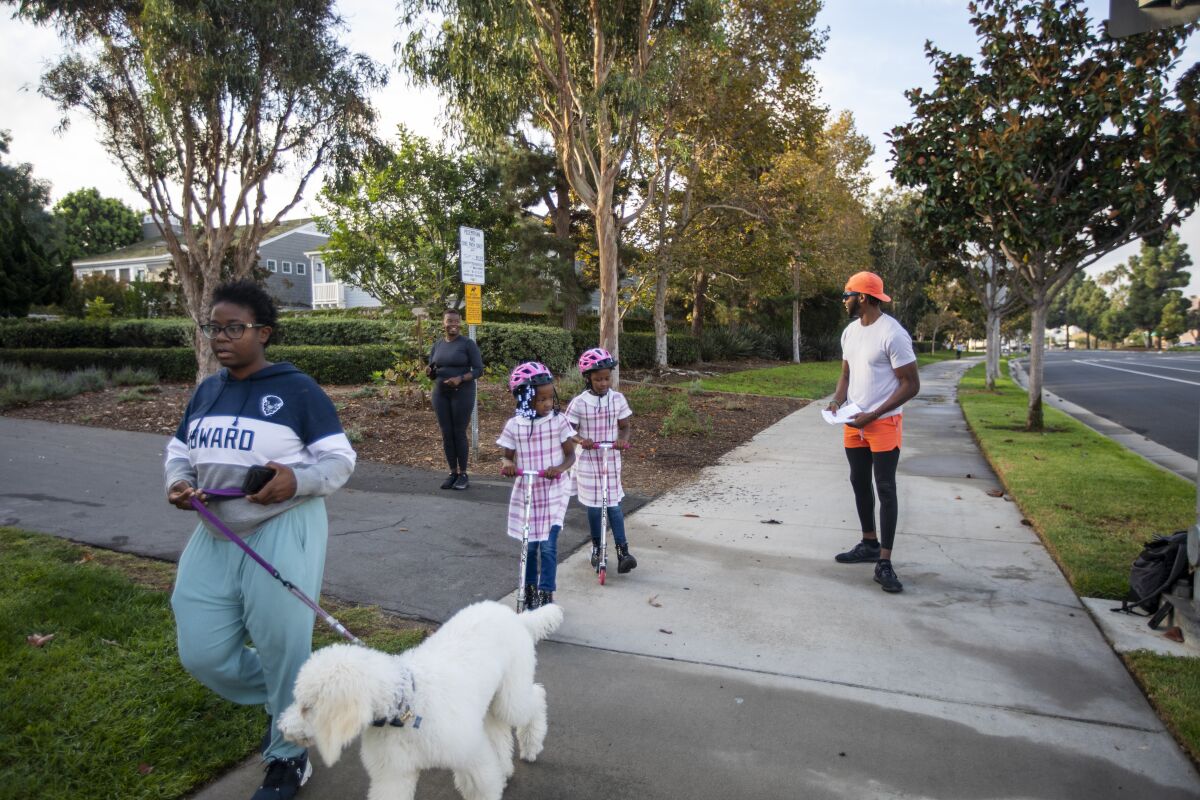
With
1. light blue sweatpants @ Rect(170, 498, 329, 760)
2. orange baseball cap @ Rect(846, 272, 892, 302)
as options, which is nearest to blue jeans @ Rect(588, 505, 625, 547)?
orange baseball cap @ Rect(846, 272, 892, 302)

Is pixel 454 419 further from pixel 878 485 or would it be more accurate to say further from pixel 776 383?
pixel 776 383

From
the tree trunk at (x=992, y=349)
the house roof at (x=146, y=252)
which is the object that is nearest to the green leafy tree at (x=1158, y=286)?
the tree trunk at (x=992, y=349)

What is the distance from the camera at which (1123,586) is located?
4.48m

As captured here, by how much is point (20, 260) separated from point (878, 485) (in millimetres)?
34245

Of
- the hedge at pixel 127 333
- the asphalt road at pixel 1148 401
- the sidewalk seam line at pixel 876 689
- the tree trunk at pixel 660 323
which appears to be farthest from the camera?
the tree trunk at pixel 660 323

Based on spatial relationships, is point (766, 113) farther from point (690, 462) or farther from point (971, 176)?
point (690, 462)

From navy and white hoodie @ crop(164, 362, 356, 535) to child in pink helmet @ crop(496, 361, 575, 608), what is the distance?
151cm

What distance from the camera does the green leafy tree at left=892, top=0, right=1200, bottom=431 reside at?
9.12 meters

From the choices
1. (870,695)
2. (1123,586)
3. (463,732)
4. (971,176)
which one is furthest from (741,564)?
(971,176)

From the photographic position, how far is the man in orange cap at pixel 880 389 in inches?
183

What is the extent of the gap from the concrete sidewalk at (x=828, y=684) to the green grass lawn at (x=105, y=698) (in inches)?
10.0

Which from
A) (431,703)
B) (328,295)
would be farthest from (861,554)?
(328,295)

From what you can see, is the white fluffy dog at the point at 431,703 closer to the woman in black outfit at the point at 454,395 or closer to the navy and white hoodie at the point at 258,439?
the navy and white hoodie at the point at 258,439

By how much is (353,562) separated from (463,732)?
3126mm
